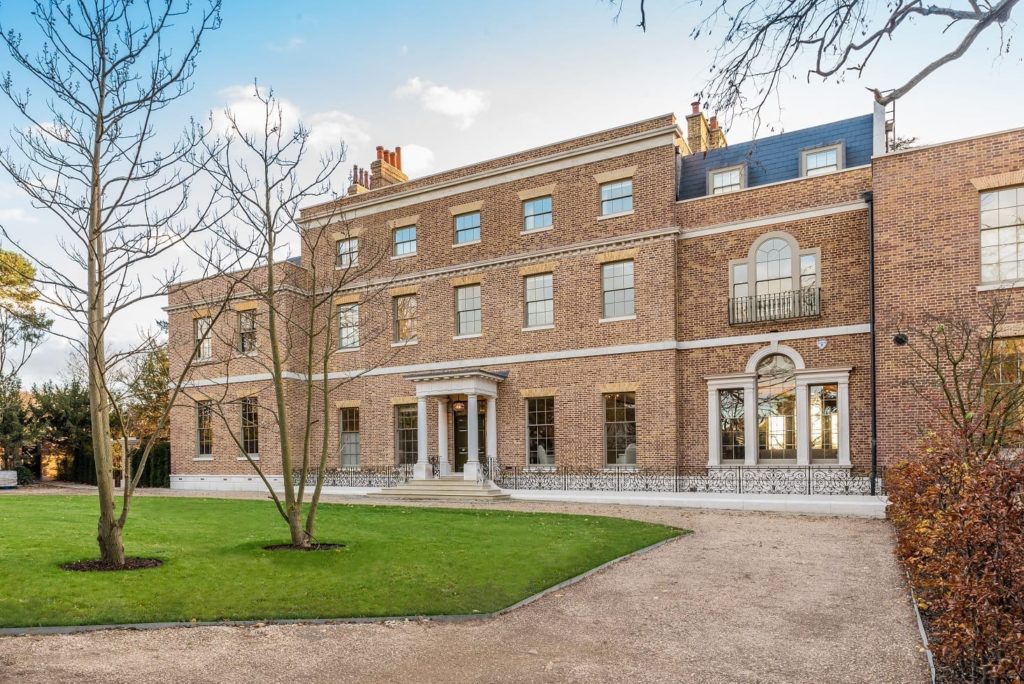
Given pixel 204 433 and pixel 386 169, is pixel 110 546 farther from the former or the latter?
pixel 386 169

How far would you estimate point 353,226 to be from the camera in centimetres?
2741

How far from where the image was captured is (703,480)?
19734mm

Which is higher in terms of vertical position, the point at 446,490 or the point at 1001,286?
the point at 1001,286

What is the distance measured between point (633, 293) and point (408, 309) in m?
8.46

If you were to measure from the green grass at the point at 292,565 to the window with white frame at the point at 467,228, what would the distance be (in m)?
11.8

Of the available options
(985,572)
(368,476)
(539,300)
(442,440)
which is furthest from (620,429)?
(985,572)

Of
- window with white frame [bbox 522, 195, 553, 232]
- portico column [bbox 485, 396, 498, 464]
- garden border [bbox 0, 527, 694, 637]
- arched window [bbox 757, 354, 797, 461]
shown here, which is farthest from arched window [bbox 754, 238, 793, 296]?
garden border [bbox 0, 527, 694, 637]

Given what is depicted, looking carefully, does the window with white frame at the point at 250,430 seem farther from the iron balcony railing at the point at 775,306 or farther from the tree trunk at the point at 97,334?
the tree trunk at the point at 97,334

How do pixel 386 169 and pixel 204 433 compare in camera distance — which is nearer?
pixel 204 433

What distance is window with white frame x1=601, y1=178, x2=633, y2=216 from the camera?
21.9 meters

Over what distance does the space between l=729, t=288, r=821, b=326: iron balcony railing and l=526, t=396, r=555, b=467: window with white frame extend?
622cm

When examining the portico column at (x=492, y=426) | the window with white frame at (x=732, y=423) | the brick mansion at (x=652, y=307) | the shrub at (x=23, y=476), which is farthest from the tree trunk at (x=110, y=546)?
the shrub at (x=23, y=476)

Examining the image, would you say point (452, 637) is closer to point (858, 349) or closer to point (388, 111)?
point (388, 111)

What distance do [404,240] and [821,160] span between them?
14129mm
